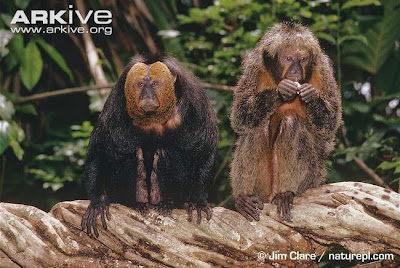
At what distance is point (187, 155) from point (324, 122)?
99cm

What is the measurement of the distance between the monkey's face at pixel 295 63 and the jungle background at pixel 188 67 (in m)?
1.43

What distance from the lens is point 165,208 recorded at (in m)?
4.28

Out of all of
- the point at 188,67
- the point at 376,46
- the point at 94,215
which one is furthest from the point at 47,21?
the point at 376,46

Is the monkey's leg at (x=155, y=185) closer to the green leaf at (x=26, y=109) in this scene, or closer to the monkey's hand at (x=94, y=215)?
the monkey's hand at (x=94, y=215)

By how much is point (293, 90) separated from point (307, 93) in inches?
3.9

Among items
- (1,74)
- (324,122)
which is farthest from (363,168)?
(1,74)

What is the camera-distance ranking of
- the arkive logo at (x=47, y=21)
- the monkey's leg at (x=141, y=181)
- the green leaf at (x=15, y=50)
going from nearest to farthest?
the monkey's leg at (x=141, y=181)
the arkive logo at (x=47, y=21)
the green leaf at (x=15, y=50)

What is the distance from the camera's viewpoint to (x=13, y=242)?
4020mm

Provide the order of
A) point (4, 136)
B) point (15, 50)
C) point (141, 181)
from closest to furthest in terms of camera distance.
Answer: point (141, 181) < point (4, 136) < point (15, 50)

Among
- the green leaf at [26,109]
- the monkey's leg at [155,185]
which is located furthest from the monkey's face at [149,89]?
the green leaf at [26,109]

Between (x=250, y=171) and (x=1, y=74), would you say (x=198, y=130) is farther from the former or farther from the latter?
(x=1, y=74)

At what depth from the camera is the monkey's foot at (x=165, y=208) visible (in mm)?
4254

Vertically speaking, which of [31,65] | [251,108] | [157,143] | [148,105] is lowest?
[157,143]

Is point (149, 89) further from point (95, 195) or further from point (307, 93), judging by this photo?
point (307, 93)
